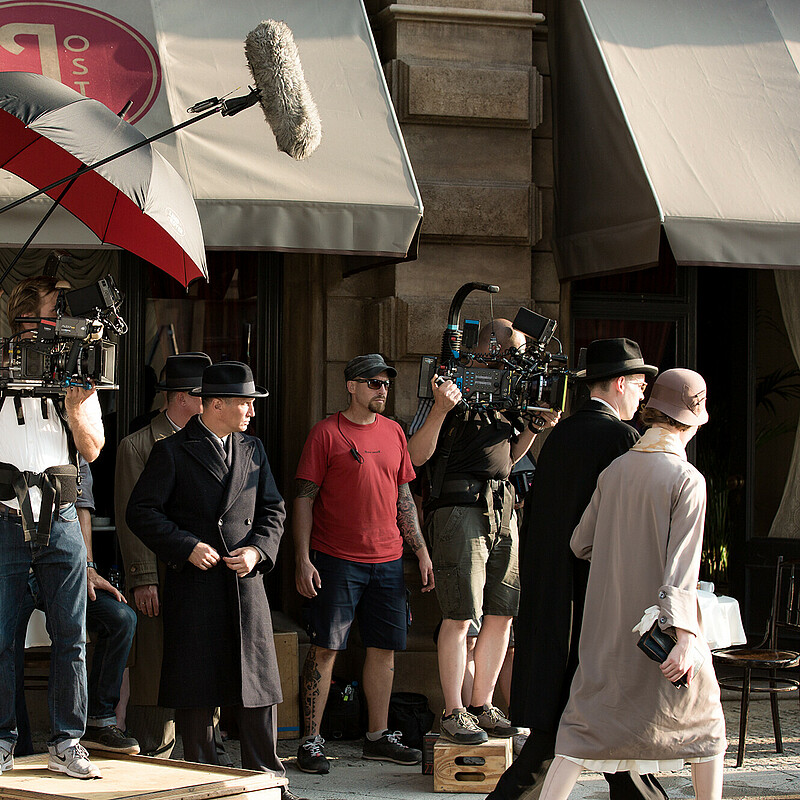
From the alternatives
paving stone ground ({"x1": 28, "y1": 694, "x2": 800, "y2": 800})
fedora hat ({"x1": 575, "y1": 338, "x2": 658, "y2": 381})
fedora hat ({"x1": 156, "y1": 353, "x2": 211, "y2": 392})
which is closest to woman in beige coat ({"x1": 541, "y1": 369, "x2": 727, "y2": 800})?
fedora hat ({"x1": 575, "y1": 338, "x2": 658, "y2": 381})

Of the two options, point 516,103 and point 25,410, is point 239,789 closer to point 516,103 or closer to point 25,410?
point 25,410

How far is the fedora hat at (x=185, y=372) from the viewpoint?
6.24m

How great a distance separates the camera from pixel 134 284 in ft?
24.8

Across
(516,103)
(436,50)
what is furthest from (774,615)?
(436,50)

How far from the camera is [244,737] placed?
5.41 metres

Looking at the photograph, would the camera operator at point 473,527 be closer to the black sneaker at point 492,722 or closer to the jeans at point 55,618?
the black sneaker at point 492,722

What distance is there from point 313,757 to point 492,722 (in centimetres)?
96

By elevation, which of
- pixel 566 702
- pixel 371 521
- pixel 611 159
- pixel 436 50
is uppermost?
pixel 436 50

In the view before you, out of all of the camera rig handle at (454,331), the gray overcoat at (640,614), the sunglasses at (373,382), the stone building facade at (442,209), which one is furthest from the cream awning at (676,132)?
the gray overcoat at (640,614)

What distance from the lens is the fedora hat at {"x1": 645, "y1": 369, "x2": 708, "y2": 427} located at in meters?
4.60

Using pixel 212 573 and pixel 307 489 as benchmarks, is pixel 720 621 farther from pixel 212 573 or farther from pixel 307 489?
pixel 212 573

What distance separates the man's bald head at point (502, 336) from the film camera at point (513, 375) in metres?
0.16

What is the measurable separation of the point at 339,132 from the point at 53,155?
1726mm

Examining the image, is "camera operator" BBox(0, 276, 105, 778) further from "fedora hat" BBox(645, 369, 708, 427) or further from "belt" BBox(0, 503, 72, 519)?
"fedora hat" BBox(645, 369, 708, 427)
